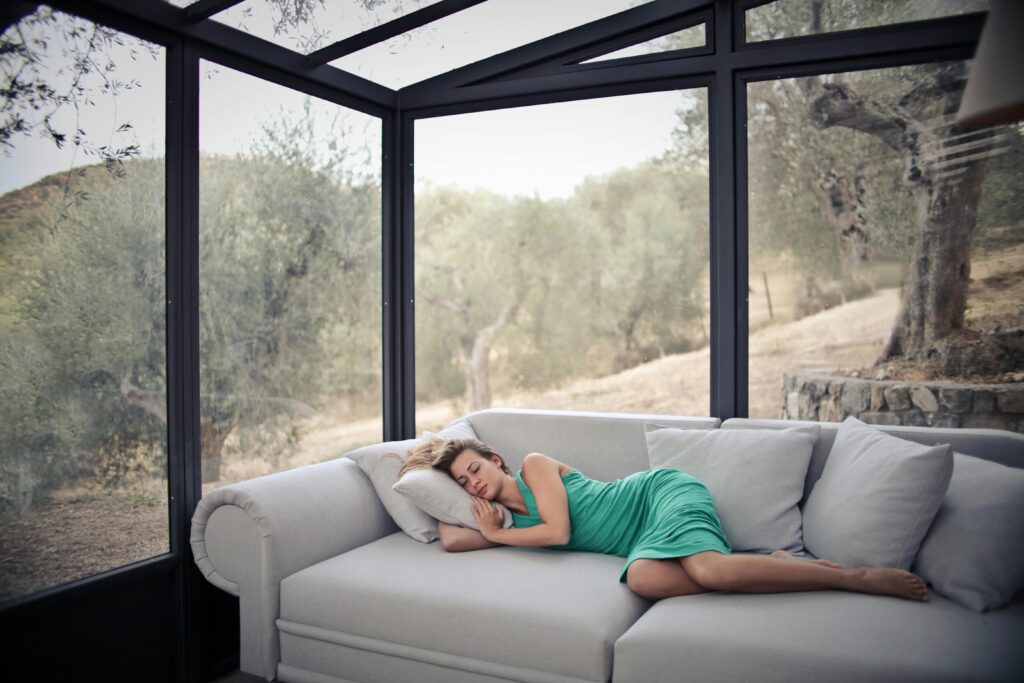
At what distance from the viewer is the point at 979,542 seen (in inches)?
85.9

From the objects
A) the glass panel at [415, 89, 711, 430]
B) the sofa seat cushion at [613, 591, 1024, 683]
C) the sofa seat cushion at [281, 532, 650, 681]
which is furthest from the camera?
the glass panel at [415, 89, 711, 430]

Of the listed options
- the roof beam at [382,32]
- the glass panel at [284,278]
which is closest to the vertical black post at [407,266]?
the glass panel at [284,278]

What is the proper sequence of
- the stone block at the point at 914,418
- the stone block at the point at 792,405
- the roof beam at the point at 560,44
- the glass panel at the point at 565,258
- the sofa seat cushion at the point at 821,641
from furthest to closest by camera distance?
the glass panel at the point at 565,258 < the roof beam at the point at 560,44 < the stone block at the point at 792,405 < the stone block at the point at 914,418 < the sofa seat cushion at the point at 821,641

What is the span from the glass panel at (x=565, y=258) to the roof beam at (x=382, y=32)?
60 cm

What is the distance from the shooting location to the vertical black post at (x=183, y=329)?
2906 mm

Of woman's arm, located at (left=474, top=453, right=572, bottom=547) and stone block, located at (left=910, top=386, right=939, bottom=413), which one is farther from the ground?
stone block, located at (left=910, top=386, right=939, bottom=413)

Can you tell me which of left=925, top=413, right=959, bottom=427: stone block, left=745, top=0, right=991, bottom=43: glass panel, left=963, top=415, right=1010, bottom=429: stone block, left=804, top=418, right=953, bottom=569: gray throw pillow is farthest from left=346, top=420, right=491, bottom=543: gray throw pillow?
left=745, top=0, right=991, bottom=43: glass panel

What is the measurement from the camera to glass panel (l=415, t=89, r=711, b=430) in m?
3.57

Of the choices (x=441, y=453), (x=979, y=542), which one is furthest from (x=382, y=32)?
(x=979, y=542)

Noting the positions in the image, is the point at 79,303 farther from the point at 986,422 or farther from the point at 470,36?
the point at 986,422

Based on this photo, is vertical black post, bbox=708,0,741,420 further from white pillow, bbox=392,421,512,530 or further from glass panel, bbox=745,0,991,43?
white pillow, bbox=392,421,512,530

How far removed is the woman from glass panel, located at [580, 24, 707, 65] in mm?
1889

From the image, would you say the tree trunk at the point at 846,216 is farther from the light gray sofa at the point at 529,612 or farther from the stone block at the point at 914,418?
the light gray sofa at the point at 529,612

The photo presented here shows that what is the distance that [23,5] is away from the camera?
2.43 meters
